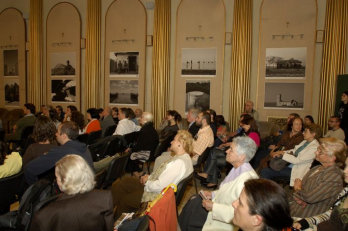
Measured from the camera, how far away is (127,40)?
10172mm

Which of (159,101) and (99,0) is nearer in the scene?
(159,101)

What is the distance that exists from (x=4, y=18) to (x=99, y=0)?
4.52 meters

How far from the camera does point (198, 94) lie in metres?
9.39

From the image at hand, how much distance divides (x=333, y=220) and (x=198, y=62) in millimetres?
7469

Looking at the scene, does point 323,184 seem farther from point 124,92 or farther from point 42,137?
point 124,92

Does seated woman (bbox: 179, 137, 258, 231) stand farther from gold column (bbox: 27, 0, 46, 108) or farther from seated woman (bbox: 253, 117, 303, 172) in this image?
gold column (bbox: 27, 0, 46, 108)

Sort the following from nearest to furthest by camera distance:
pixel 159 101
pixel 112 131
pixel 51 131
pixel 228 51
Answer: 1. pixel 51 131
2. pixel 112 131
3. pixel 228 51
4. pixel 159 101

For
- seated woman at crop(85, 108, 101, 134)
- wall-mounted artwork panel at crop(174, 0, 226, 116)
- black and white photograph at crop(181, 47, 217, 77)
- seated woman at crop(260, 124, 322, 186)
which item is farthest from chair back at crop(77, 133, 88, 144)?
black and white photograph at crop(181, 47, 217, 77)

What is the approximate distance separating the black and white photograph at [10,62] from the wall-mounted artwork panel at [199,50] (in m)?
6.88

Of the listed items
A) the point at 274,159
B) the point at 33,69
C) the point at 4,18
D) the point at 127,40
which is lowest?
the point at 274,159

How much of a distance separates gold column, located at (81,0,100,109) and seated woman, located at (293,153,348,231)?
29.6 ft

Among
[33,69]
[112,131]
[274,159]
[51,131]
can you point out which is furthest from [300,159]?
[33,69]

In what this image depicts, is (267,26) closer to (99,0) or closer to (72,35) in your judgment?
(99,0)

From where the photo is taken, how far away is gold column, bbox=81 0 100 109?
1043cm
